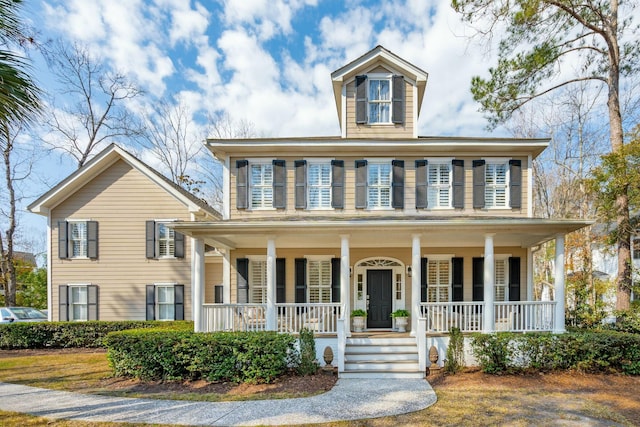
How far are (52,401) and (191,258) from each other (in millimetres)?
6405

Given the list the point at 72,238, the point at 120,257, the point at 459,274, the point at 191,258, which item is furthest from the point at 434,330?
the point at 72,238

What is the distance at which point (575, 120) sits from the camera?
21000mm

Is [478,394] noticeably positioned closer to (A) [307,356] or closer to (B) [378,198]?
(A) [307,356]

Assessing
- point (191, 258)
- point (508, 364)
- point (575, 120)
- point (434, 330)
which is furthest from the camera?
point (575, 120)

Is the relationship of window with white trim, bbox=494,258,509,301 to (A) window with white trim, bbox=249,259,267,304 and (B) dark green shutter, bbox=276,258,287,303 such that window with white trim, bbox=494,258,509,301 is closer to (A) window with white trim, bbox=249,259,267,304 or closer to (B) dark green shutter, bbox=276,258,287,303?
(B) dark green shutter, bbox=276,258,287,303

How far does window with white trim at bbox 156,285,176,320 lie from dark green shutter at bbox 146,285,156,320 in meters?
0.13

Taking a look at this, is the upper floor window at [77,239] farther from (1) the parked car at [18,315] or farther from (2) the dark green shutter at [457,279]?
(2) the dark green shutter at [457,279]

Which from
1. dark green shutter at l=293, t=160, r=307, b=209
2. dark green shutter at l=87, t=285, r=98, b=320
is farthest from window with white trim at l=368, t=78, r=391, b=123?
dark green shutter at l=87, t=285, r=98, b=320

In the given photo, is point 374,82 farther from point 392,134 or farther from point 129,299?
point 129,299

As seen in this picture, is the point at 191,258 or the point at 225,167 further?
the point at 191,258

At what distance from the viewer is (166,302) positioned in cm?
1298

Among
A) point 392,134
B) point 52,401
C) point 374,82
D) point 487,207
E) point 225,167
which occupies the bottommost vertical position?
point 52,401

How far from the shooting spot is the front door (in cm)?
1148

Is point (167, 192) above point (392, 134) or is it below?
below
